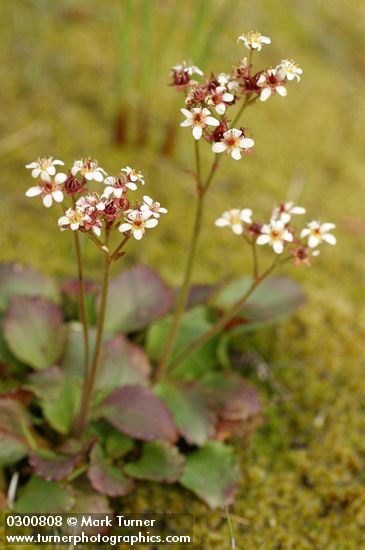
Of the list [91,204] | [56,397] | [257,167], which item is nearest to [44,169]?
[91,204]

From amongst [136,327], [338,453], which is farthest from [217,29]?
[338,453]

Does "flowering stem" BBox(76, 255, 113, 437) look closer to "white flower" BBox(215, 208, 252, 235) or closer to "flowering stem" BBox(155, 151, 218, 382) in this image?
"flowering stem" BBox(155, 151, 218, 382)

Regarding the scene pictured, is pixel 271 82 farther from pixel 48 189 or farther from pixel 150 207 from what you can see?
pixel 48 189

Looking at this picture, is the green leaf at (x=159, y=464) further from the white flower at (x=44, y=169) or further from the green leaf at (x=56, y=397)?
the white flower at (x=44, y=169)

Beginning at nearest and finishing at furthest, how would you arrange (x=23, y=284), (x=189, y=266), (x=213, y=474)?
1. (x=189, y=266)
2. (x=213, y=474)
3. (x=23, y=284)

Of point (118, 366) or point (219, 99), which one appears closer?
point (219, 99)

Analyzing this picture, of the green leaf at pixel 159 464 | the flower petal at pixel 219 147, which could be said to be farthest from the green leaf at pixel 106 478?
the flower petal at pixel 219 147

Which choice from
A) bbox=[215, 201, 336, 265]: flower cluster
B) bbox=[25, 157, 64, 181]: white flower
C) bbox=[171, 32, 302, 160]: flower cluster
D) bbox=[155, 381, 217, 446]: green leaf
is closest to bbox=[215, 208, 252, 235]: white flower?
bbox=[215, 201, 336, 265]: flower cluster
